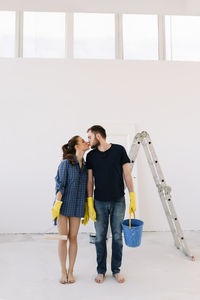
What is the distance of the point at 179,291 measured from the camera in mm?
2145

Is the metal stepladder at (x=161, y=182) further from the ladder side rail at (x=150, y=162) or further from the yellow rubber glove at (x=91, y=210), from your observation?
the yellow rubber glove at (x=91, y=210)

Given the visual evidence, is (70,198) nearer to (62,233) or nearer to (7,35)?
(62,233)

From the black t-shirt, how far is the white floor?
2.82 feet

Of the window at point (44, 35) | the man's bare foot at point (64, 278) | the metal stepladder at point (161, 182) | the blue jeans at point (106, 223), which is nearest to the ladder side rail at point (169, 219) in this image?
the metal stepladder at point (161, 182)

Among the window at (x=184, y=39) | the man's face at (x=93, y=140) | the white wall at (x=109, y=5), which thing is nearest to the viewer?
the white wall at (x=109, y=5)

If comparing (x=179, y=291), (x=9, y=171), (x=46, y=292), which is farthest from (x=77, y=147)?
(x=9, y=171)

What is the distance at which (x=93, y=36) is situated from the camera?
4.48 meters

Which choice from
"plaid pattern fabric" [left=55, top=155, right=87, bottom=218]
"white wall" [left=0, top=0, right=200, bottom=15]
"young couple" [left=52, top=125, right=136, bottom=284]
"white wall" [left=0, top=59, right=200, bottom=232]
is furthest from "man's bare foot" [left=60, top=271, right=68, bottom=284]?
"white wall" [left=0, top=0, right=200, bottom=15]

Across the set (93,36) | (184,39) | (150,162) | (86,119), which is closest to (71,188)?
(150,162)

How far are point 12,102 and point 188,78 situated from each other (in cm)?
316

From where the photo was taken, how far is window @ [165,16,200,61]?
451 centimetres

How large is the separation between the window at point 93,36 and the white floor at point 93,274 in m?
3.43

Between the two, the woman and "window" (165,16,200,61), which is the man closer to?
the woman

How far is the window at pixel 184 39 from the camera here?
4512 mm
